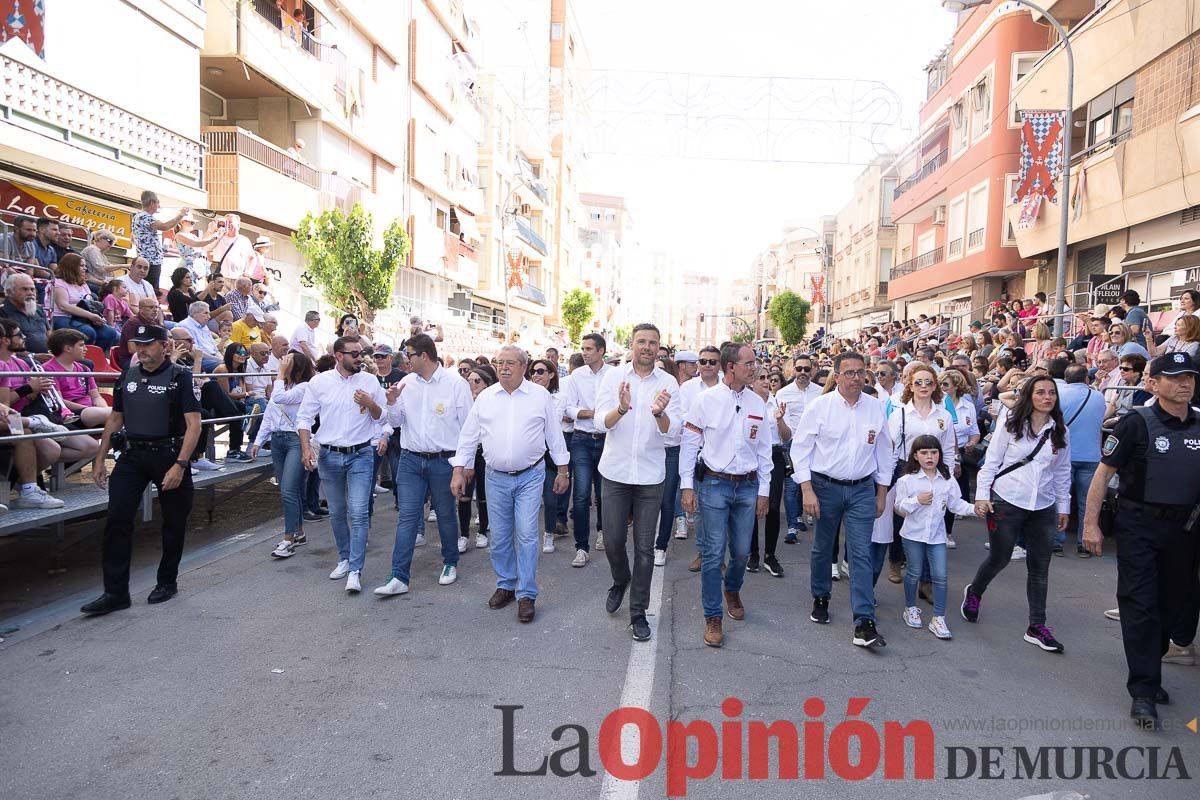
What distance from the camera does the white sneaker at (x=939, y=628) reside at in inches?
210

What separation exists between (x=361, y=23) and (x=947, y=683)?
90.2ft

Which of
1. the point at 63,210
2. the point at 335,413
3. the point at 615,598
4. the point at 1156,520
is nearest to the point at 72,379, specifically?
the point at 335,413

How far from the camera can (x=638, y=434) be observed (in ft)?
17.7

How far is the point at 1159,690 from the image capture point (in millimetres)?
4273

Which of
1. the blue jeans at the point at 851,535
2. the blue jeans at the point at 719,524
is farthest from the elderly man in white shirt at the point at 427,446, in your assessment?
the blue jeans at the point at 851,535

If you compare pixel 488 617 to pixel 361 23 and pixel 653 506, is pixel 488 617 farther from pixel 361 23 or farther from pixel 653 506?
pixel 361 23

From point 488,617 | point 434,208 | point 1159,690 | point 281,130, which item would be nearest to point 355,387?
point 488,617

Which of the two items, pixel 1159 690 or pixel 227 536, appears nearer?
pixel 1159 690

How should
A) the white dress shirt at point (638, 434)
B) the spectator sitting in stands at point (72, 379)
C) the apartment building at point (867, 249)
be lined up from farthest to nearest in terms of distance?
the apartment building at point (867, 249)
the spectator sitting in stands at point (72, 379)
the white dress shirt at point (638, 434)

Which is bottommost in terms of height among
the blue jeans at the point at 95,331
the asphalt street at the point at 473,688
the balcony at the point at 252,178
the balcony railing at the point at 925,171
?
the asphalt street at the point at 473,688

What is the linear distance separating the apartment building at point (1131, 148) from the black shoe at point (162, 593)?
54.5 ft

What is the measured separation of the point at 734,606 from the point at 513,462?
6.65 ft

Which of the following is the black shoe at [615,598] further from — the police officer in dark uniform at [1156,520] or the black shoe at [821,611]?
the police officer in dark uniform at [1156,520]

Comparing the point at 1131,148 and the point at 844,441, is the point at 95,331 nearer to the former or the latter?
the point at 844,441
